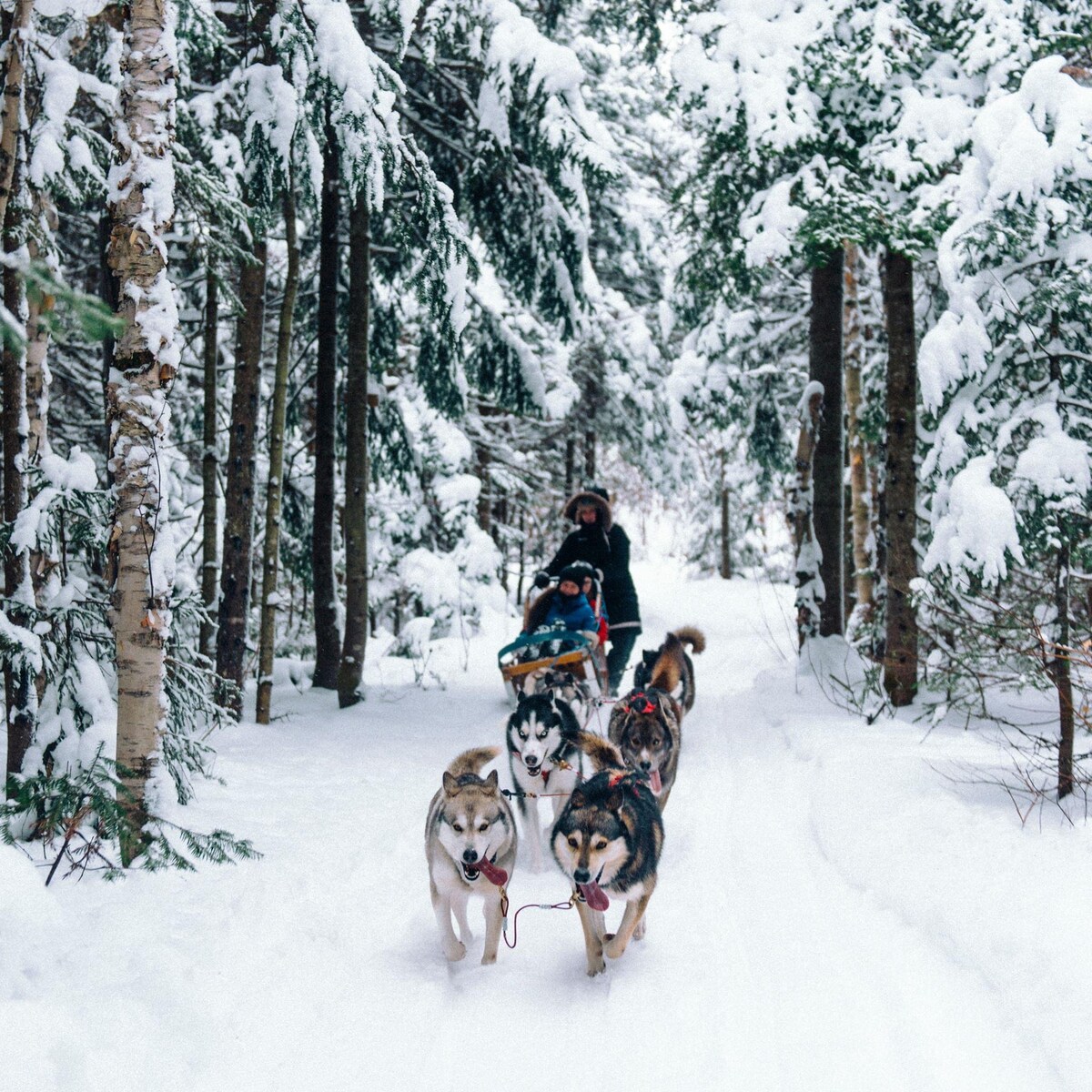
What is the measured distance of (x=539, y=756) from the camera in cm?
578

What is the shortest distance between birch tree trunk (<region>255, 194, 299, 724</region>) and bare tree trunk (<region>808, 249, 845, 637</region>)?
572 cm

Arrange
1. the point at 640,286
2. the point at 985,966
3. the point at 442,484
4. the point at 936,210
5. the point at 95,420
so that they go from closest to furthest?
the point at 985,966 → the point at 936,210 → the point at 95,420 → the point at 442,484 → the point at 640,286

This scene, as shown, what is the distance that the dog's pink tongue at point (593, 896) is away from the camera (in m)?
4.00

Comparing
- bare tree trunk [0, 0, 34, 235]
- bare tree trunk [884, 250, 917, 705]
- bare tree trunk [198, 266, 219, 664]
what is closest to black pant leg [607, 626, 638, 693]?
bare tree trunk [884, 250, 917, 705]

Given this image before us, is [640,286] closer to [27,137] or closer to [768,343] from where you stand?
[768,343]

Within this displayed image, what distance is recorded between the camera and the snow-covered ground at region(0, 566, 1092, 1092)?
A: 10.8 feet

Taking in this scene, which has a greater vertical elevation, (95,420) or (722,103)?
(722,103)

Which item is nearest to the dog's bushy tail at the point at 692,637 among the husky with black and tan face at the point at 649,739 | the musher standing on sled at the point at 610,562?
the musher standing on sled at the point at 610,562

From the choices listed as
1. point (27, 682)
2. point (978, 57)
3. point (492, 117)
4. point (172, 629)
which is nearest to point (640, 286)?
point (492, 117)

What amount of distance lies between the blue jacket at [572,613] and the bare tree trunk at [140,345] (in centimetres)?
490

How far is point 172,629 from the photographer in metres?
6.48

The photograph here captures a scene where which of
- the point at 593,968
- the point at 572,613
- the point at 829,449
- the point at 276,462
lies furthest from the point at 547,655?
the point at 593,968

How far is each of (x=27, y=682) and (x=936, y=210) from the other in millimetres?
7073

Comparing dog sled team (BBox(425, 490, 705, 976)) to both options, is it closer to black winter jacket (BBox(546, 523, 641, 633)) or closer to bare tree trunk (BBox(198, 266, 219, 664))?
black winter jacket (BBox(546, 523, 641, 633))
